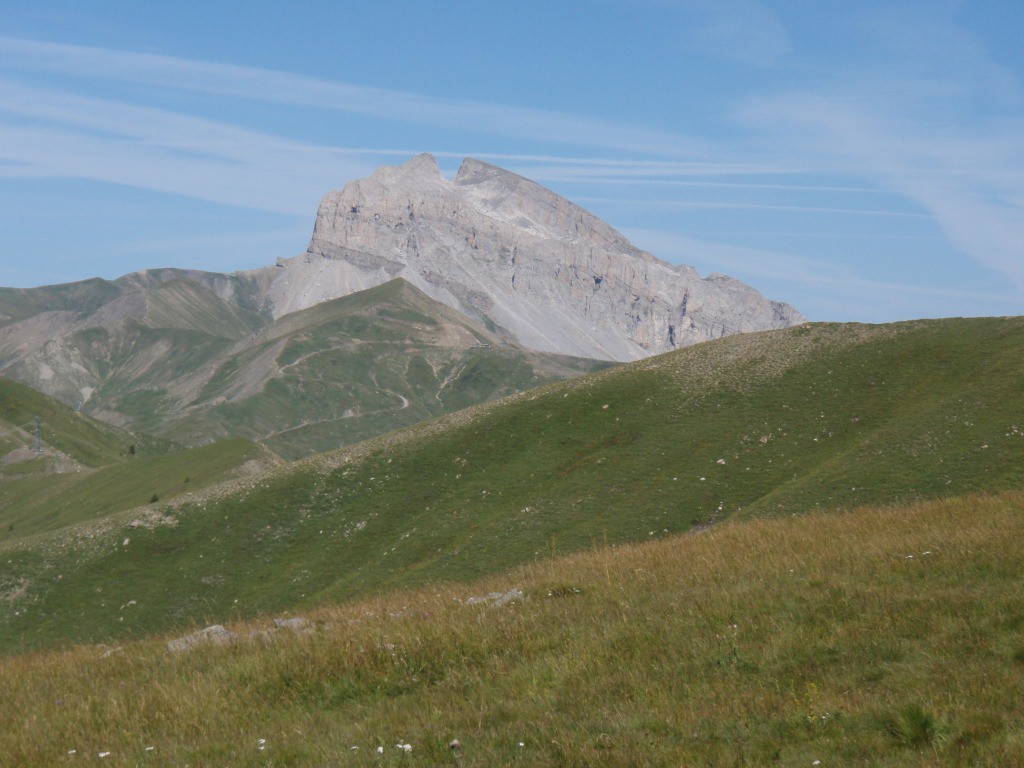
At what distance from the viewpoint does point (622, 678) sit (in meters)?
11.4

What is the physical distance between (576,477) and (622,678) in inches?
2073

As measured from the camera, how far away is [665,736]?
970 centimetres

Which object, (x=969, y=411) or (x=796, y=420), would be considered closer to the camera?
(x=969, y=411)

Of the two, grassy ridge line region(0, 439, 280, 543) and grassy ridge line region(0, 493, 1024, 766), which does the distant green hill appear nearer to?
grassy ridge line region(0, 439, 280, 543)

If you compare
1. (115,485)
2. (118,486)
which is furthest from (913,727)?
(115,485)

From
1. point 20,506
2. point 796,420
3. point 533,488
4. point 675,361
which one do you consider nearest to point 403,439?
point 533,488

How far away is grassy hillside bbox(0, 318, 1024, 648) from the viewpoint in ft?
174

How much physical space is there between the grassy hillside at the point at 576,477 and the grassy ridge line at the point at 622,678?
34586mm

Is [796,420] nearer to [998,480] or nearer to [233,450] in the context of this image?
[998,480]

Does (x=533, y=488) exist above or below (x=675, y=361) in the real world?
below

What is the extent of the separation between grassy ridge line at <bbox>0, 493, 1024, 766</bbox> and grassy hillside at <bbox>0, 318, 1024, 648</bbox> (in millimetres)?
34586

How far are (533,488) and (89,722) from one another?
53.1m

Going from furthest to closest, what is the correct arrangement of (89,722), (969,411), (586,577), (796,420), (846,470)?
(796,420), (969,411), (846,470), (586,577), (89,722)

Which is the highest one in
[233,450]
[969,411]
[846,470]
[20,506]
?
[969,411]
